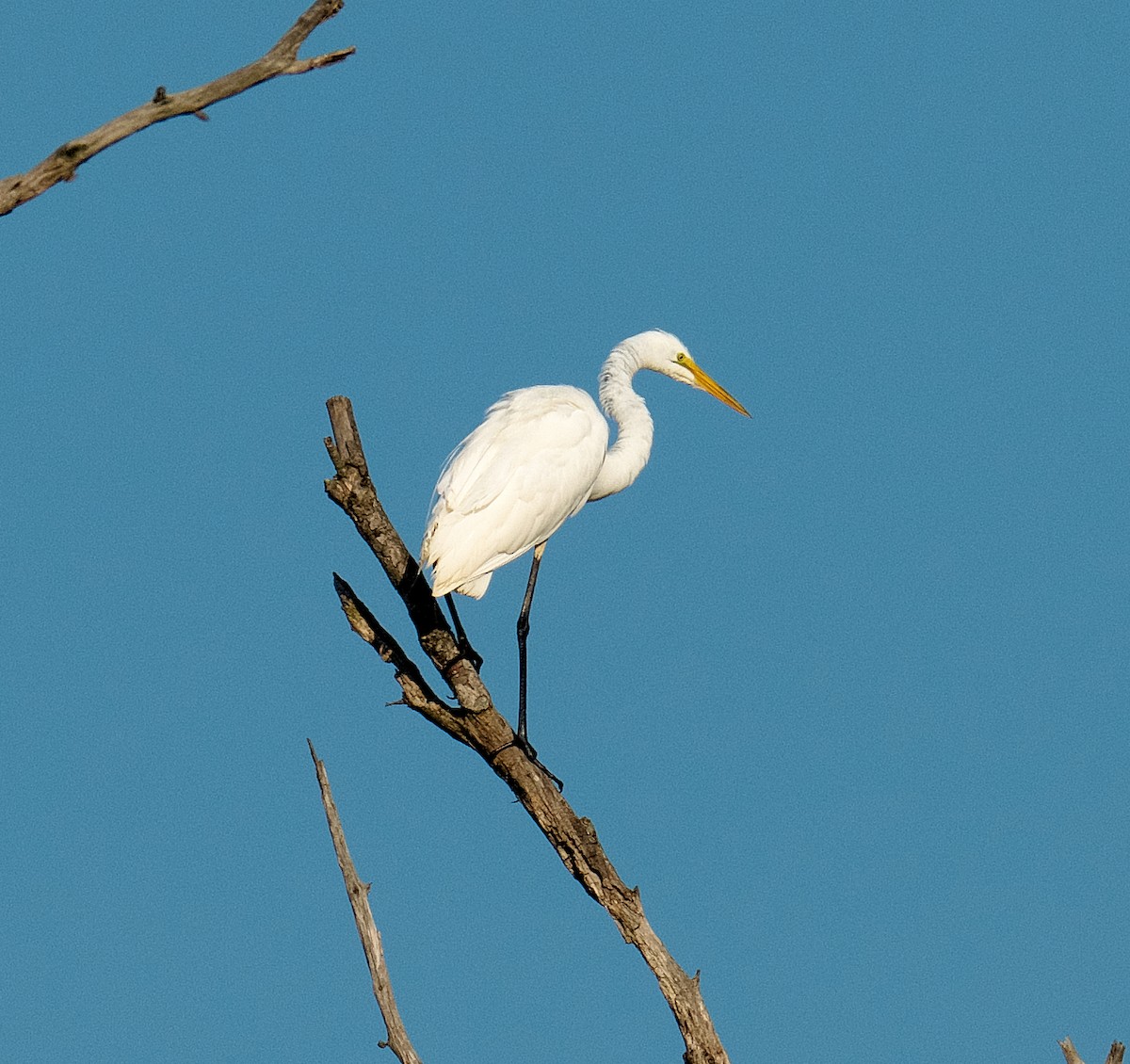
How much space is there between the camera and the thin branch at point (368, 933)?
25.6 feet

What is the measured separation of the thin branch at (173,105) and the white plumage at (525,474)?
112 inches

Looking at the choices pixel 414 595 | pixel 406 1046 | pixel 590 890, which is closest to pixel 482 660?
pixel 414 595

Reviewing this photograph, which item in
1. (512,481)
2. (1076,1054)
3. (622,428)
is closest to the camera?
(1076,1054)

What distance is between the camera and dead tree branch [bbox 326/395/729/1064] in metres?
8.13

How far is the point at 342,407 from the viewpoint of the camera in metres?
8.16

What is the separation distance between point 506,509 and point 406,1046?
10.9 feet

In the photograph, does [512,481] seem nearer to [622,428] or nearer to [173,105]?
[622,428]

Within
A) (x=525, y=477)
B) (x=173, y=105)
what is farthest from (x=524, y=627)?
(x=173, y=105)

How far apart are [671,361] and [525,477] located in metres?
2.83

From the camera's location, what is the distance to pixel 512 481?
32.6ft

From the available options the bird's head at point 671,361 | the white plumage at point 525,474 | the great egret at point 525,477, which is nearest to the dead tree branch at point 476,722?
the great egret at point 525,477

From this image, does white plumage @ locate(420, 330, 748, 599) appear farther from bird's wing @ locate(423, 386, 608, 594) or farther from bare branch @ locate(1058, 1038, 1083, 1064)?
bare branch @ locate(1058, 1038, 1083, 1064)

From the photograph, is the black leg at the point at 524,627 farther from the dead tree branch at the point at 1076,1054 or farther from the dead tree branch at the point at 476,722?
the dead tree branch at the point at 1076,1054

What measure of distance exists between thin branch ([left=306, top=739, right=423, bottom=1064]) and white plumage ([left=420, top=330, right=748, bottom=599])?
148 centimetres
